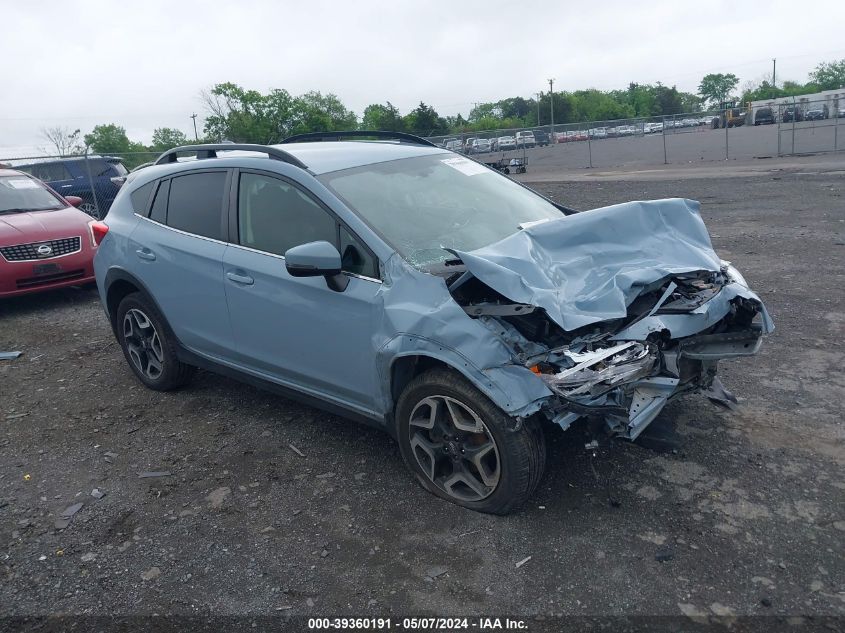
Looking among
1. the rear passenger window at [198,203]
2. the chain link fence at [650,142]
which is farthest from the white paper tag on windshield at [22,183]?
the chain link fence at [650,142]

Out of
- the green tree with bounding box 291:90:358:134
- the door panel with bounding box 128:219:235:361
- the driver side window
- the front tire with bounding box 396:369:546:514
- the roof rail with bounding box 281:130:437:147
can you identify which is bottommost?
the front tire with bounding box 396:369:546:514

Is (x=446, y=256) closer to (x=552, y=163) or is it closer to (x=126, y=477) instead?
(x=126, y=477)

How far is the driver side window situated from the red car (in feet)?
17.0

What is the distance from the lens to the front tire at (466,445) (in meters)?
3.27

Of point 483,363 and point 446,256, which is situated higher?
point 446,256

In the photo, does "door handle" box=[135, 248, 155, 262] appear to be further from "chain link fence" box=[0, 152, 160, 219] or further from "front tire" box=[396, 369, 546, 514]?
"chain link fence" box=[0, 152, 160, 219]

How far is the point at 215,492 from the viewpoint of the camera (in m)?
4.00

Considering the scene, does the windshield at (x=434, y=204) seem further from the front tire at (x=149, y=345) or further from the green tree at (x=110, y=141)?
the green tree at (x=110, y=141)

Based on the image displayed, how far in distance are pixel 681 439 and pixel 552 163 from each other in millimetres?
31888

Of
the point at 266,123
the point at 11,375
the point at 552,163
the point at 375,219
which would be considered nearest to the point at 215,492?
the point at 375,219

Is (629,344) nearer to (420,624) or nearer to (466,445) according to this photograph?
(466,445)

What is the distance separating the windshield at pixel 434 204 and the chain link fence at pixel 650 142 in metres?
24.7

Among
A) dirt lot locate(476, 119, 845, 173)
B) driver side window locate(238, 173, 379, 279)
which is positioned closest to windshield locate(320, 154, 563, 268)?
driver side window locate(238, 173, 379, 279)

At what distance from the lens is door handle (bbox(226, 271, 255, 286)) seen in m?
4.29
